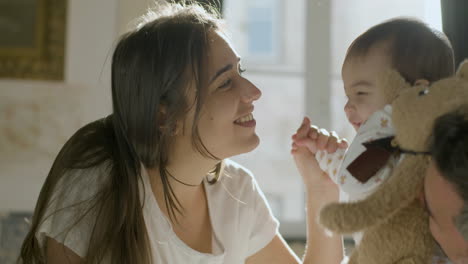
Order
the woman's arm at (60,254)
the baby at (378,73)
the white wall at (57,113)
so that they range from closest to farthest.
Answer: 1. the baby at (378,73)
2. the woman's arm at (60,254)
3. the white wall at (57,113)

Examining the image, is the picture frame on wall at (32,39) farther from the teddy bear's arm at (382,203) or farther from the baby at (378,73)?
the teddy bear's arm at (382,203)

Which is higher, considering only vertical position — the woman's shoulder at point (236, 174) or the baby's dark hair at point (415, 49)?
the baby's dark hair at point (415, 49)

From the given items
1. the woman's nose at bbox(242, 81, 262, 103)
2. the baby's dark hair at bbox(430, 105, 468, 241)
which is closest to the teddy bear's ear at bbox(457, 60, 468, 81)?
the baby's dark hair at bbox(430, 105, 468, 241)

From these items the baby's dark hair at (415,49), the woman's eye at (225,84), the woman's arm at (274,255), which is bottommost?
the woman's arm at (274,255)

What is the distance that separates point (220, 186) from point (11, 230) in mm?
1580

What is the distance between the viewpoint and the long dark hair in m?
1.27

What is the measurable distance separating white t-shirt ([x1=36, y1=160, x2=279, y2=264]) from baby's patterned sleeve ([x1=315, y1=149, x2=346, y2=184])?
34 cm

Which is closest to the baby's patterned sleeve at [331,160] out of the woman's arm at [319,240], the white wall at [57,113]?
the woman's arm at [319,240]

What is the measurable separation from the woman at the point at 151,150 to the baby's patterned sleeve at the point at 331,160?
167mm

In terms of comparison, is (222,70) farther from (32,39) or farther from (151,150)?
(32,39)

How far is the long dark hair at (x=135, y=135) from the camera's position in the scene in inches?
49.8

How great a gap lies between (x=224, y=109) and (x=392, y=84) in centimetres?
50

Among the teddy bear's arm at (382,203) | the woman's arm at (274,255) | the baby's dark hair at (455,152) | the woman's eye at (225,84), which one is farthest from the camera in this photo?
the woman's arm at (274,255)

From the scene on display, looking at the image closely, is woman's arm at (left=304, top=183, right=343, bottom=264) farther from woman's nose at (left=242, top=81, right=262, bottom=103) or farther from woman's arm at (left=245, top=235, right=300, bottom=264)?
woman's nose at (left=242, top=81, right=262, bottom=103)
